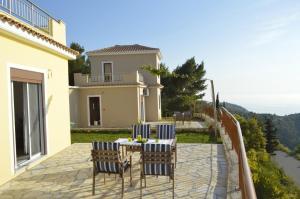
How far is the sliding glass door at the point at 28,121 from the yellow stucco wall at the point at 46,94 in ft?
1.47

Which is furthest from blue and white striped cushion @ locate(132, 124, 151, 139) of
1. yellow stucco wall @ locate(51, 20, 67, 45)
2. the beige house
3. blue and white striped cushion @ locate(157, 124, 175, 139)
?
the beige house

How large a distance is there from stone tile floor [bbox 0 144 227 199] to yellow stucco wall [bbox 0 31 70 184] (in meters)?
0.85

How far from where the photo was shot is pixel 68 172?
30.6ft

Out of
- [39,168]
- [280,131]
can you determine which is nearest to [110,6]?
[39,168]

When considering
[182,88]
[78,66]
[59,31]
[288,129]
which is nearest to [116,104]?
[59,31]

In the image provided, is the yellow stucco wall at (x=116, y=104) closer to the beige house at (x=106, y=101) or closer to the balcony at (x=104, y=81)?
the beige house at (x=106, y=101)

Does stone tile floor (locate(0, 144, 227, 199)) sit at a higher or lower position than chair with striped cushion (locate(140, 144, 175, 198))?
lower

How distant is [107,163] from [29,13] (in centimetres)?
631

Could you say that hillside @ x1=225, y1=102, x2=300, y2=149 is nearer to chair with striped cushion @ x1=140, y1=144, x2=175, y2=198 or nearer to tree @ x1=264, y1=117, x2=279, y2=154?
tree @ x1=264, y1=117, x2=279, y2=154

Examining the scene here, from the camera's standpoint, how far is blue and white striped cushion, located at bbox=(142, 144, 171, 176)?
7.05m

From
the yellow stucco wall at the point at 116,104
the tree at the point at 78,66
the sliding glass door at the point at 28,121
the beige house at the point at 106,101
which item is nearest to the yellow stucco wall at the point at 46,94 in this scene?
the sliding glass door at the point at 28,121

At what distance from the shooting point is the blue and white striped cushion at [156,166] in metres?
7.05

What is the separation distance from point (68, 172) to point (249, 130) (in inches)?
555

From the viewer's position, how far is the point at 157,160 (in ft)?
23.3
